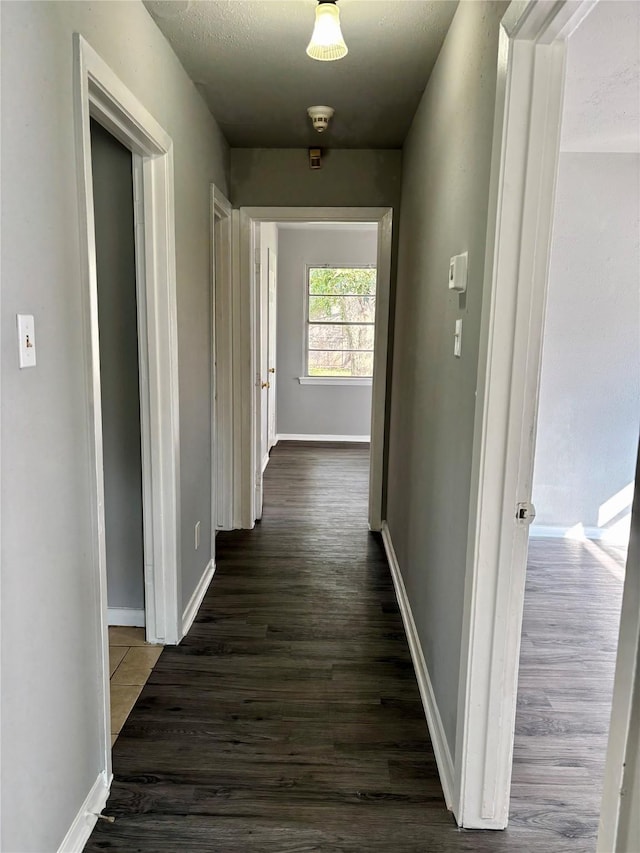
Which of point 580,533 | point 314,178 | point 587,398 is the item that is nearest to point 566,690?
point 580,533

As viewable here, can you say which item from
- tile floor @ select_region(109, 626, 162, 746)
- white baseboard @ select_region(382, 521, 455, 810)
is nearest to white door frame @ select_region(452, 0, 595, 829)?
white baseboard @ select_region(382, 521, 455, 810)

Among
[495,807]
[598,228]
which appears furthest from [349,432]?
[495,807]

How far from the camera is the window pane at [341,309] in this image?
6816mm

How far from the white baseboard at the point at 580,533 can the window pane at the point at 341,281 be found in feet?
12.4

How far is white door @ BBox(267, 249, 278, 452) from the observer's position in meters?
5.77

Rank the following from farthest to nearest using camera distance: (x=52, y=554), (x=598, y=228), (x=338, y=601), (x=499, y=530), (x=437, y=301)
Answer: (x=598, y=228) < (x=338, y=601) < (x=437, y=301) < (x=499, y=530) < (x=52, y=554)

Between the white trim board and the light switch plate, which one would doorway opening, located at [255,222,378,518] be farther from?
the light switch plate

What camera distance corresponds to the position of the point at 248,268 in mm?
3641

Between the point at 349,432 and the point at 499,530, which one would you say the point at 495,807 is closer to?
the point at 499,530

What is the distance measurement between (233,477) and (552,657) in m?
2.24

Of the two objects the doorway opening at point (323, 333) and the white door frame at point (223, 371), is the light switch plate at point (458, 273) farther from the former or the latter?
the doorway opening at point (323, 333)

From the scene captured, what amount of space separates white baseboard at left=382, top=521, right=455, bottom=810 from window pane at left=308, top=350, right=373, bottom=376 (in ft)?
13.3

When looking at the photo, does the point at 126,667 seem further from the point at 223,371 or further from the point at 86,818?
the point at 223,371

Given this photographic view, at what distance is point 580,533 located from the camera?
3.92 metres
